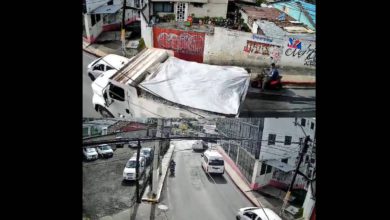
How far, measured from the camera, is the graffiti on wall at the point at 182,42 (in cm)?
250

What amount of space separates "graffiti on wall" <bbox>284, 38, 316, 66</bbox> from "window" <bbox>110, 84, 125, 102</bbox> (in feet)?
4.51

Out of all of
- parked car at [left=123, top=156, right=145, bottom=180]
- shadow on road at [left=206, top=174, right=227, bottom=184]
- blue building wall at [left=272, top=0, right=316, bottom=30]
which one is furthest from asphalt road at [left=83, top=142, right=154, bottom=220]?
blue building wall at [left=272, top=0, right=316, bottom=30]

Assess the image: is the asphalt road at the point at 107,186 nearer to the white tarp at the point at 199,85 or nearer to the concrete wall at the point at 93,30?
the white tarp at the point at 199,85

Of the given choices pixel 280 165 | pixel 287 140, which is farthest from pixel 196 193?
pixel 287 140

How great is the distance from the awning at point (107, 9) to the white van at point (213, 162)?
1214mm

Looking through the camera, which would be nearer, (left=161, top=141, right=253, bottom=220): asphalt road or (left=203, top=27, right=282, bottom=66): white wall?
(left=161, top=141, right=253, bottom=220): asphalt road

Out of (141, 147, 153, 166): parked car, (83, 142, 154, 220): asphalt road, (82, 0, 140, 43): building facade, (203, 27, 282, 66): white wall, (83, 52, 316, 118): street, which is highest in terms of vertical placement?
(82, 0, 140, 43): building facade

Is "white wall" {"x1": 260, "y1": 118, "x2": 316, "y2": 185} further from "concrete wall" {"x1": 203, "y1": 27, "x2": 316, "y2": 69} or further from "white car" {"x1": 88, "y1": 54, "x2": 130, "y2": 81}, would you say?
"white car" {"x1": 88, "y1": 54, "x2": 130, "y2": 81}

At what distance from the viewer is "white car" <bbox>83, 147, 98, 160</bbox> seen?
2234 mm

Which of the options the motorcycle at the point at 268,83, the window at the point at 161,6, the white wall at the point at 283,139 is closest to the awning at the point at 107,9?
the window at the point at 161,6
